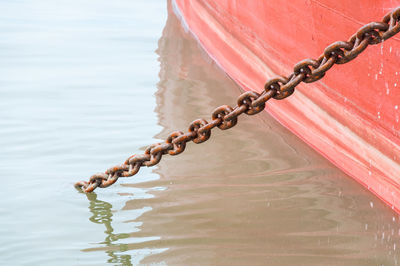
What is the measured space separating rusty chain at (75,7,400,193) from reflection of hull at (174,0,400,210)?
0.62 m

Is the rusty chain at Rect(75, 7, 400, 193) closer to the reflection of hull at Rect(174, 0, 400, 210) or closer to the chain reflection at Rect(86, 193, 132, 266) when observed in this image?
the chain reflection at Rect(86, 193, 132, 266)

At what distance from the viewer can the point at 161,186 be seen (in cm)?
382

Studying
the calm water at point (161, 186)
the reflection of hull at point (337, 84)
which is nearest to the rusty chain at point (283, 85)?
the calm water at point (161, 186)

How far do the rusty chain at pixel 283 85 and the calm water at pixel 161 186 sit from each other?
48 centimetres

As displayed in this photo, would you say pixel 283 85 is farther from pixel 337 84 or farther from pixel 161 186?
pixel 161 186

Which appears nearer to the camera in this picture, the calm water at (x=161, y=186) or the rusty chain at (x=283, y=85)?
the rusty chain at (x=283, y=85)

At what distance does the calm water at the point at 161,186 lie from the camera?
310 centimetres

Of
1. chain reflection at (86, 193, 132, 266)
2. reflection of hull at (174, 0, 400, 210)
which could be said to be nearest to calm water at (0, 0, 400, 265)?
chain reflection at (86, 193, 132, 266)

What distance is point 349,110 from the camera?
3.55 m

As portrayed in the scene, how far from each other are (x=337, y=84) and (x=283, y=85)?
1228mm

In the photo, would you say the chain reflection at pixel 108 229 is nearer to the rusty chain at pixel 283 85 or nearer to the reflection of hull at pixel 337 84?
the rusty chain at pixel 283 85

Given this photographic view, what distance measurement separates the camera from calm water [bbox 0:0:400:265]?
10.2ft

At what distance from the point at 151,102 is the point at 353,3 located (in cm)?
262

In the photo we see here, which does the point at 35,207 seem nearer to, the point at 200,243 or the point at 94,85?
the point at 200,243
